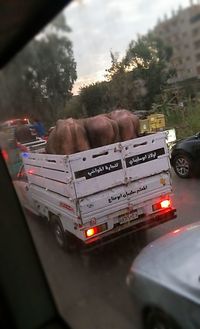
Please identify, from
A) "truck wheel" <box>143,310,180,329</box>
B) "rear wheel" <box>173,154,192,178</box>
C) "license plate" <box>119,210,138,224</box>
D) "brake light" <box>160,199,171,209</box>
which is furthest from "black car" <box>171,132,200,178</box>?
"truck wheel" <box>143,310,180,329</box>

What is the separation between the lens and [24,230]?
3107 mm

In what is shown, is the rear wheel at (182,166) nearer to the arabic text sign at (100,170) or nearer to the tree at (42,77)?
the tree at (42,77)

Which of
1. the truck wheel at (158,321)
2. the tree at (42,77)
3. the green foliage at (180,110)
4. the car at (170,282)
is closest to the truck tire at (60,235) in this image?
the tree at (42,77)

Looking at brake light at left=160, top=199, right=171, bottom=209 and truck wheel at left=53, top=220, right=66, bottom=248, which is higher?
brake light at left=160, top=199, right=171, bottom=209

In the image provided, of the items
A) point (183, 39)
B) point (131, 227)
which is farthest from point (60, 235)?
point (183, 39)

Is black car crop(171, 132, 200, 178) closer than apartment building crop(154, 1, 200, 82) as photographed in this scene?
No

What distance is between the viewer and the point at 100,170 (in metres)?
3.61

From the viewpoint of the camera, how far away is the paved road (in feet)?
7.57

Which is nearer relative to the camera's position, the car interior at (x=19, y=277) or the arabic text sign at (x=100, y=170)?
the car interior at (x=19, y=277)

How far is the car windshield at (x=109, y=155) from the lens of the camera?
75.4 inches

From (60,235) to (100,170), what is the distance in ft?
1.88

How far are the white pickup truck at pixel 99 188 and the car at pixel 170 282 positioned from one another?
0.45 meters

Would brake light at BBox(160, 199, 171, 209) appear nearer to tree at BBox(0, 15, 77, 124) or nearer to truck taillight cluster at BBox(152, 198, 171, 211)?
truck taillight cluster at BBox(152, 198, 171, 211)

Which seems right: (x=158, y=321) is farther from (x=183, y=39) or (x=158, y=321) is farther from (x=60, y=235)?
(x=60, y=235)
